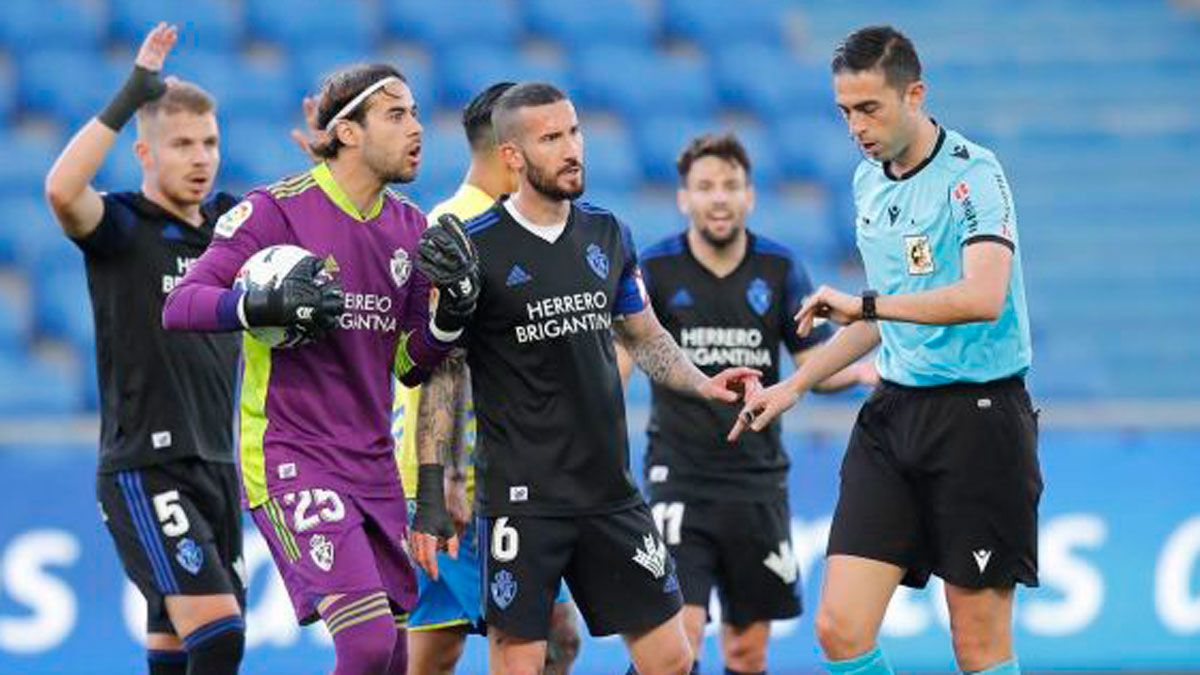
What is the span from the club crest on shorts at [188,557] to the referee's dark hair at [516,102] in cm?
199

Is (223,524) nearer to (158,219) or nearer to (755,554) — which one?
(158,219)

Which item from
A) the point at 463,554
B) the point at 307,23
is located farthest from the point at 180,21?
the point at 463,554

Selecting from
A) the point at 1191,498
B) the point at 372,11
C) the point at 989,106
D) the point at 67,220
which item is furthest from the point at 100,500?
the point at 989,106

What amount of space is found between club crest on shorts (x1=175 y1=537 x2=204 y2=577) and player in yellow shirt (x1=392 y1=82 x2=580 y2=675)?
2.66ft

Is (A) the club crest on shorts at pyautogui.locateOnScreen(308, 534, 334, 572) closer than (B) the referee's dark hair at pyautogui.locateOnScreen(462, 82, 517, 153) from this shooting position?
Yes

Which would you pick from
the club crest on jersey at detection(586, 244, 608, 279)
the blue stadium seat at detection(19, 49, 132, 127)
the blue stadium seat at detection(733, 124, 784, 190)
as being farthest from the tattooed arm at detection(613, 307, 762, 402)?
the blue stadium seat at detection(733, 124, 784, 190)

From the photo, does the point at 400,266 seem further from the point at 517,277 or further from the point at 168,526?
the point at 168,526

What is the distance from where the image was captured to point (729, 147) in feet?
32.5

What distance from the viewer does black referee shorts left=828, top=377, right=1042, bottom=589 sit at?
7559mm

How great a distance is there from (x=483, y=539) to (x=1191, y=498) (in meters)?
6.44

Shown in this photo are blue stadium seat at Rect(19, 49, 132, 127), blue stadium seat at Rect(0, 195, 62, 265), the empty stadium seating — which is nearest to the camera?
blue stadium seat at Rect(0, 195, 62, 265)

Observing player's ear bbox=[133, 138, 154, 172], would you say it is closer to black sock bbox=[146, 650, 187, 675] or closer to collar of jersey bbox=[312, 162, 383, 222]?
collar of jersey bbox=[312, 162, 383, 222]

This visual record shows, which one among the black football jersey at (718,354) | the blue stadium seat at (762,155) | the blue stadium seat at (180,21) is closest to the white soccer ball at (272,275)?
the black football jersey at (718,354)

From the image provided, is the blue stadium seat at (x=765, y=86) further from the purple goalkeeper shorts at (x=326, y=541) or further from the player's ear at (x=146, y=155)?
the purple goalkeeper shorts at (x=326, y=541)
